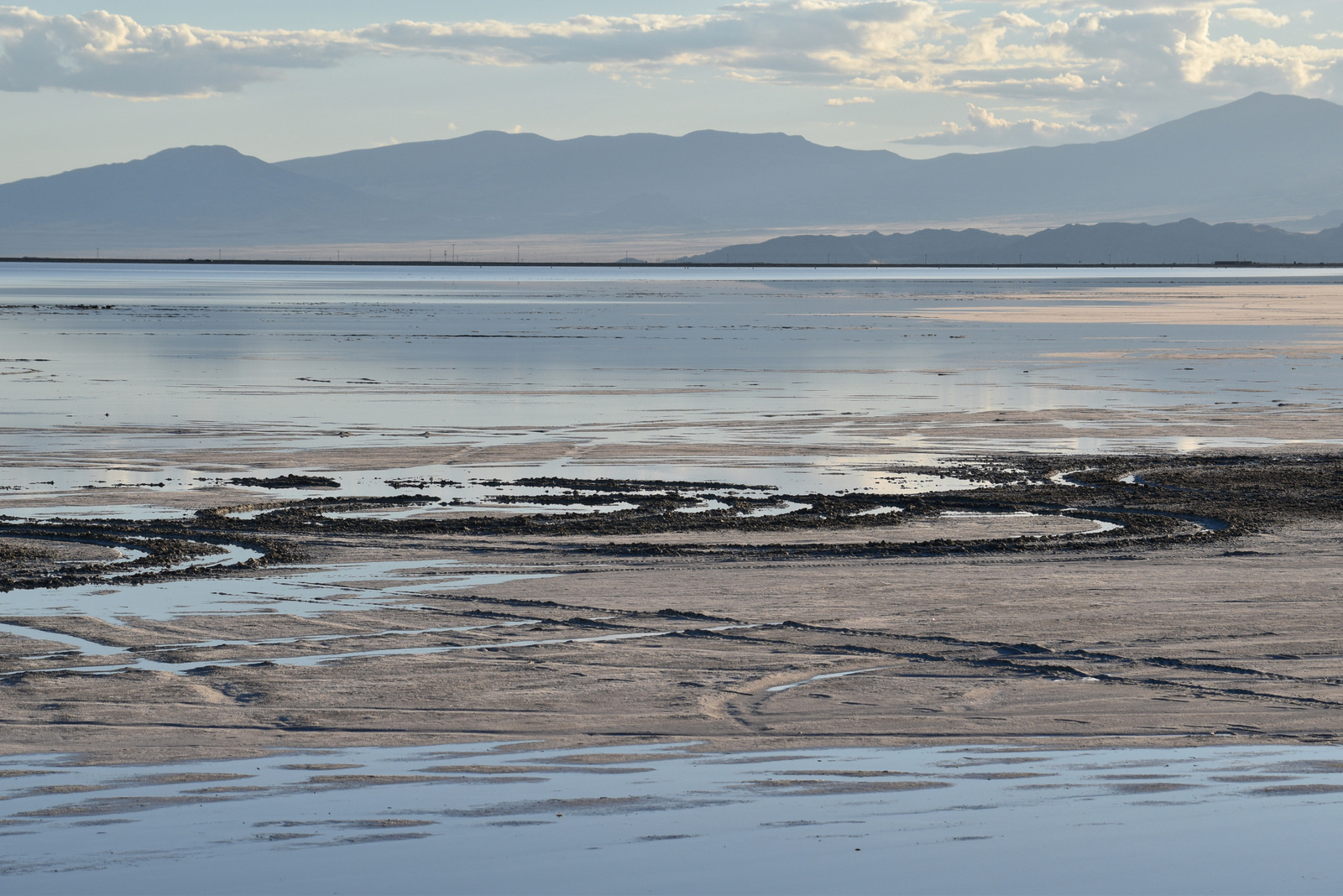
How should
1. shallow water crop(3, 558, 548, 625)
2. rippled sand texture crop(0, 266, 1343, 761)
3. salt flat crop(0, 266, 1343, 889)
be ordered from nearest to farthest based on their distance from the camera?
salt flat crop(0, 266, 1343, 889) → rippled sand texture crop(0, 266, 1343, 761) → shallow water crop(3, 558, 548, 625)

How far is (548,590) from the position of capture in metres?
12.8

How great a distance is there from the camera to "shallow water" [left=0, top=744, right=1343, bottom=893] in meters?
6.68

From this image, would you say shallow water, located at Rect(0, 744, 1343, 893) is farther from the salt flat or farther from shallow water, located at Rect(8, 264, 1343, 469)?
shallow water, located at Rect(8, 264, 1343, 469)

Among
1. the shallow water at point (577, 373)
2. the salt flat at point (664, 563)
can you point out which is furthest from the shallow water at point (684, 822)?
the shallow water at point (577, 373)

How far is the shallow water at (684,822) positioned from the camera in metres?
6.68

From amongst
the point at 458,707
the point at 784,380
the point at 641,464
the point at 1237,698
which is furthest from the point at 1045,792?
the point at 784,380

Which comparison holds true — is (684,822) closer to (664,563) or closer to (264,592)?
(264,592)

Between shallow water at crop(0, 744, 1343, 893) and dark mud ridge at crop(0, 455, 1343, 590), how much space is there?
611 centimetres

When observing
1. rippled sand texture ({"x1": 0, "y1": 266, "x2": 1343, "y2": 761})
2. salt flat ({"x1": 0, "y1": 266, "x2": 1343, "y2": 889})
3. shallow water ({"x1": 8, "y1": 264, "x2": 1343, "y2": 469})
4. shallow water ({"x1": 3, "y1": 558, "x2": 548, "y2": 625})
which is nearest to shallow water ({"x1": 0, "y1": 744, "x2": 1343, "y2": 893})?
salt flat ({"x1": 0, "y1": 266, "x2": 1343, "y2": 889})

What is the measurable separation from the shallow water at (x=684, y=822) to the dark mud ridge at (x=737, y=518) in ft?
20.0

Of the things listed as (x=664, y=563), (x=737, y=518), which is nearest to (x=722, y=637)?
(x=664, y=563)

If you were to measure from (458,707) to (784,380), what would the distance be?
27.0 meters

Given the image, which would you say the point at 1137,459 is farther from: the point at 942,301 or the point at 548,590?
the point at 942,301

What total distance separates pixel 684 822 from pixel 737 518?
9.57 meters
